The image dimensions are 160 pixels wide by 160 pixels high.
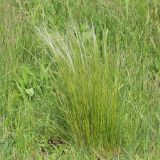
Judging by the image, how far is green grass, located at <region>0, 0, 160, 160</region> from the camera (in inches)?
111

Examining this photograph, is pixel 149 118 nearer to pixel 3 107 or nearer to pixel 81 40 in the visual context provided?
pixel 81 40

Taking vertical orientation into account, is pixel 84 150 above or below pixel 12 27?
below

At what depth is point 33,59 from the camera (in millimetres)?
3561

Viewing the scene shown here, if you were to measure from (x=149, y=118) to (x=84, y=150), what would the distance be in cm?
40

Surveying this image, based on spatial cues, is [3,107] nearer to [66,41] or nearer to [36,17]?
[66,41]

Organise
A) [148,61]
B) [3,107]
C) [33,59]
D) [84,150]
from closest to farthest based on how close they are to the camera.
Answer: [84,150]
[3,107]
[148,61]
[33,59]

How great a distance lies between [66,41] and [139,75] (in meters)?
0.48

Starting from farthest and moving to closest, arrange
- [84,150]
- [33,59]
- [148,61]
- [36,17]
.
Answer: [36,17], [33,59], [148,61], [84,150]

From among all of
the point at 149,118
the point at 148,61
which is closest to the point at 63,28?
the point at 148,61

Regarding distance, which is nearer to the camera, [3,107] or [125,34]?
[3,107]

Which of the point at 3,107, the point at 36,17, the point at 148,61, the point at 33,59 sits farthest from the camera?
the point at 36,17

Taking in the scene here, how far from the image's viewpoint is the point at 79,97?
283cm

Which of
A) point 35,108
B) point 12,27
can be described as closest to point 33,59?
point 12,27

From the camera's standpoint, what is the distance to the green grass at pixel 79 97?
2814 millimetres
